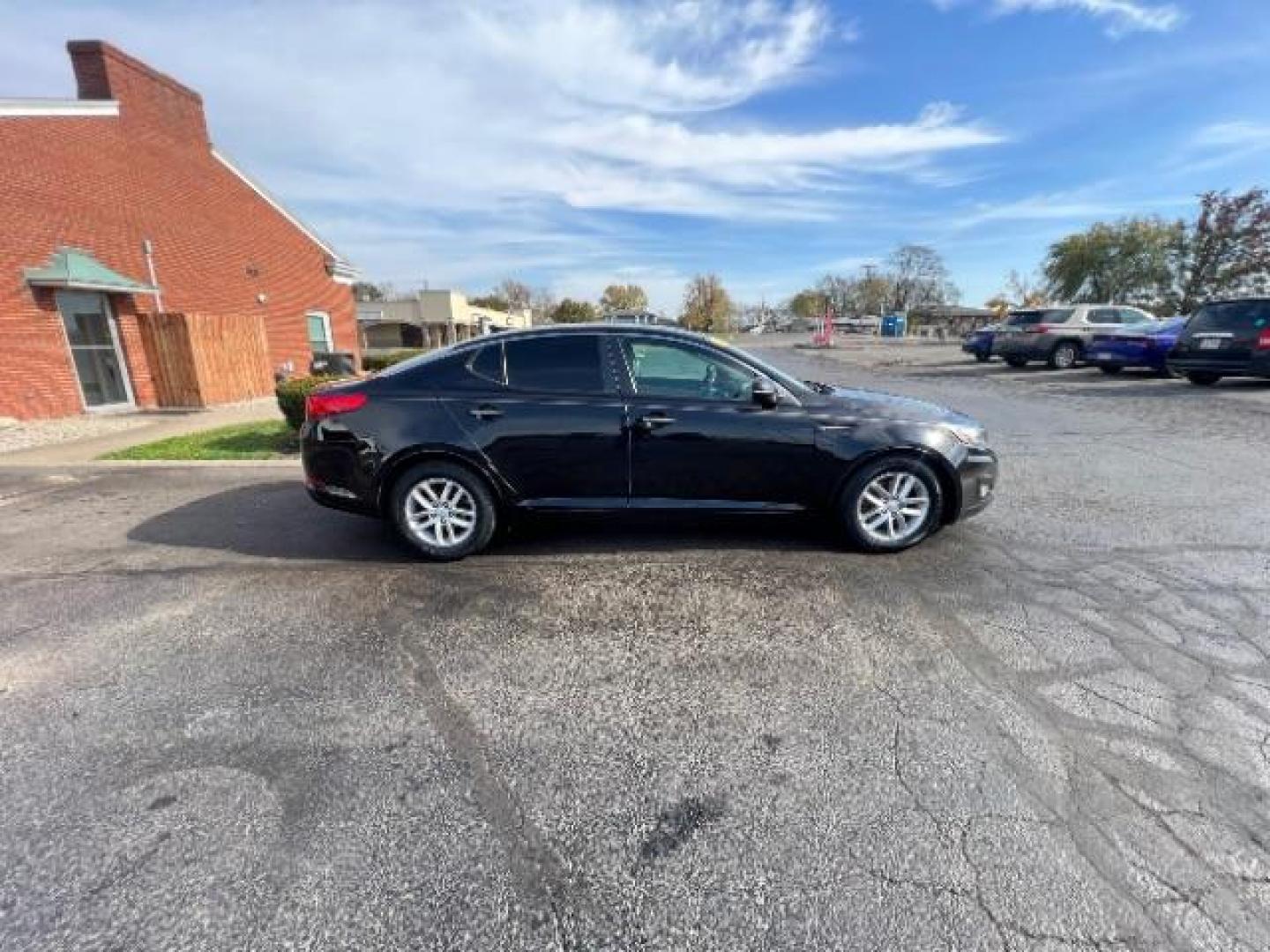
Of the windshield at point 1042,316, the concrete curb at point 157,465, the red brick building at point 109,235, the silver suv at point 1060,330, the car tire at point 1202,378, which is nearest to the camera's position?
the concrete curb at point 157,465

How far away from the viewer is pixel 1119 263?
155ft

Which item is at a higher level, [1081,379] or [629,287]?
[629,287]

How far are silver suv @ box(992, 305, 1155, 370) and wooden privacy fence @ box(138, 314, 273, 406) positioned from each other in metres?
20.2

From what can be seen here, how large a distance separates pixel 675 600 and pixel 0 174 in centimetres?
1343

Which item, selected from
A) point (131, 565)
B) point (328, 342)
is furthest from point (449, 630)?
point (328, 342)

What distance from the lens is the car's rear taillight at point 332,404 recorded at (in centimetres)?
413

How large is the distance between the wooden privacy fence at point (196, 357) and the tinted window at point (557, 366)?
11344mm

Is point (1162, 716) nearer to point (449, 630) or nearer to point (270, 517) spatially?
point (449, 630)

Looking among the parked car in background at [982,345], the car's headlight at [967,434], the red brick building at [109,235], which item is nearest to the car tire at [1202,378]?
the parked car in background at [982,345]

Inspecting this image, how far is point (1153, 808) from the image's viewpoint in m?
2.04

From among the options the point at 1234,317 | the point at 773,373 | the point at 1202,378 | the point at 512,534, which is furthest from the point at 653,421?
the point at 1202,378

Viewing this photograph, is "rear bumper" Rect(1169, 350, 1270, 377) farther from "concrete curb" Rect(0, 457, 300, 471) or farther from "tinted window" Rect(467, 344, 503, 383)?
"concrete curb" Rect(0, 457, 300, 471)

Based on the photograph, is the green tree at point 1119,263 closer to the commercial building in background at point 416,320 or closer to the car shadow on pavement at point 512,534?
the commercial building in background at point 416,320

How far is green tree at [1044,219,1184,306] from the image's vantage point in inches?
1786
